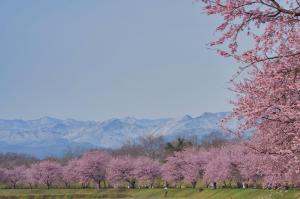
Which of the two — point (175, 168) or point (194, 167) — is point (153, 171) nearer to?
point (175, 168)

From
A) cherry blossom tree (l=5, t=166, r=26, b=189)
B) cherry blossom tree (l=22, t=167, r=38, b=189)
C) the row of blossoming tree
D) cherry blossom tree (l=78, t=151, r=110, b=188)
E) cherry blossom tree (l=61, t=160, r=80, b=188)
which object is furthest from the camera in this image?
cherry blossom tree (l=5, t=166, r=26, b=189)

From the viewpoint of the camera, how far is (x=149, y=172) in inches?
4513

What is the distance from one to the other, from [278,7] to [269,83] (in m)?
1.73

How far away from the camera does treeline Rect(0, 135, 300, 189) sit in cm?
8631

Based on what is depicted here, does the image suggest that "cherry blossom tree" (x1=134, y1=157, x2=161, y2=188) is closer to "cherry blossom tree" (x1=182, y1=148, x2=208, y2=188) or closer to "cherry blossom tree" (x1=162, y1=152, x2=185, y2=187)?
"cherry blossom tree" (x1=162, y1=152, x2=185, y2=187)

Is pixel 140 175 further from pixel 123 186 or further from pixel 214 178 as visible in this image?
pixel 214 178

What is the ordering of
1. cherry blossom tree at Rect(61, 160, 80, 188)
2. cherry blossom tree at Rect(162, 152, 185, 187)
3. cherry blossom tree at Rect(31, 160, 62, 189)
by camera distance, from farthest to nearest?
cherry blossom tree at Rect(31, 160, 62, 189) → cherry blossom tree at Rect(61, 160, 80, 188) → cherry blossom tree at Rect(162, 152, 185, 187)

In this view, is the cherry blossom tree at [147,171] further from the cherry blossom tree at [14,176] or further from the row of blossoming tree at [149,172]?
the cherry blossom tree at [14,176]

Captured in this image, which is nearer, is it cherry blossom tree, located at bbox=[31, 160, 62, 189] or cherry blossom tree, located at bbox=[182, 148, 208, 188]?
cherry blossom tree, located at bbox=[182, 148, 208, 188]

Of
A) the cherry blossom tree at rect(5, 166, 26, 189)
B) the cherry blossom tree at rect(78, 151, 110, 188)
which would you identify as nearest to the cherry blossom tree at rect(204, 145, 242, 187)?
the cherry blossom tree at rect(78, 151, 110, 188)

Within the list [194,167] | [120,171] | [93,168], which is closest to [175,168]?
[194,167]

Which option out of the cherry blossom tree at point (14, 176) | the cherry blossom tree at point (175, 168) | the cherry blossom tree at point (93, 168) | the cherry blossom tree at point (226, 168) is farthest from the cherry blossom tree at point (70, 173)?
the cherry blossom tree at point (226, 168)

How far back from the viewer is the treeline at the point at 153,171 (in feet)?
283

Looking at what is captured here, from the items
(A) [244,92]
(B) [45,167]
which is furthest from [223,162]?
(A) [244,92]
